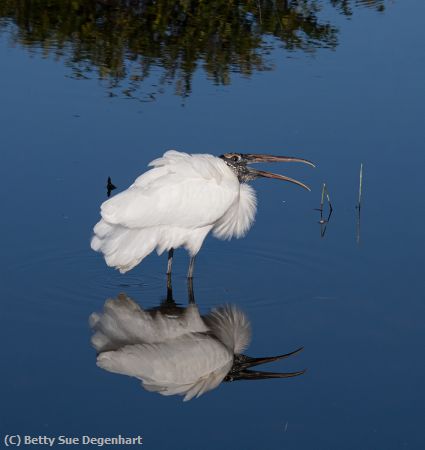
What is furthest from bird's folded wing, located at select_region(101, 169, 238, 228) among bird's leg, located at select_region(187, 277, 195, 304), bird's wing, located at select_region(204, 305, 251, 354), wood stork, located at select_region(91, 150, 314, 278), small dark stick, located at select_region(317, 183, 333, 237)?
small dark stick, located at select_region(317, 183, 333, 237)

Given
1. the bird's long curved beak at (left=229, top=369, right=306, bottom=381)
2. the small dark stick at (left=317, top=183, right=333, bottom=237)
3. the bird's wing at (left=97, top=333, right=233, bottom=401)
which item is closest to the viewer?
the bird's wing at (left=97, top=333, right=233, bottom=401)

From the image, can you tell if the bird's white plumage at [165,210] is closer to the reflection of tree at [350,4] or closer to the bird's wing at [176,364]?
the bird's wing at [176,364]

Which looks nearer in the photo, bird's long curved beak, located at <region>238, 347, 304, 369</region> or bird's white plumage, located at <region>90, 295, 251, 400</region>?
bird's white plumage, located at <region>90, 295, 251, 400</region>

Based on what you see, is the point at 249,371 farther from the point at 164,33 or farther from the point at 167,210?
the point at 164,33

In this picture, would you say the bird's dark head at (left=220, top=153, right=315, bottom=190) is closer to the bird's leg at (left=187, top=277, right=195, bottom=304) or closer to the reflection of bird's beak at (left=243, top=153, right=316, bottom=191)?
the reflection of bird's beak at (left=243, top=153, right=316, bottom=191)

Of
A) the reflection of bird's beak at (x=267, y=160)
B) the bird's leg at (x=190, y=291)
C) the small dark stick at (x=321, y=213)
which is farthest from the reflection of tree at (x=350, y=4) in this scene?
the bird's leg at (x=190, y=291)

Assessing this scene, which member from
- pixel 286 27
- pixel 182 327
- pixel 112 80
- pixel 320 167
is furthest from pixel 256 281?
pixel 286 27

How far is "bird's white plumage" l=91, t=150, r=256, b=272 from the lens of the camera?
916 centimetres

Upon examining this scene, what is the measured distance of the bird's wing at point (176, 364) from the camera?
24.9 feet

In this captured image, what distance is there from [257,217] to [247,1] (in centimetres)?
612

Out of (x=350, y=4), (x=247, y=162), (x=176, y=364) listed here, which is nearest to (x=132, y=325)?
(x=176, y=364)

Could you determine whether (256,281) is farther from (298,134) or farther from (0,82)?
(0,82)

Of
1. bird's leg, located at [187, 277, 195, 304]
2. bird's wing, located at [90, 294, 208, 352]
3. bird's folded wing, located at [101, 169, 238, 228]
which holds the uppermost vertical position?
bird's folded wing, located at [101, 169, 238, 228]

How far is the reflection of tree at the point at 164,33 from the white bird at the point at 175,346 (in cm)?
482
